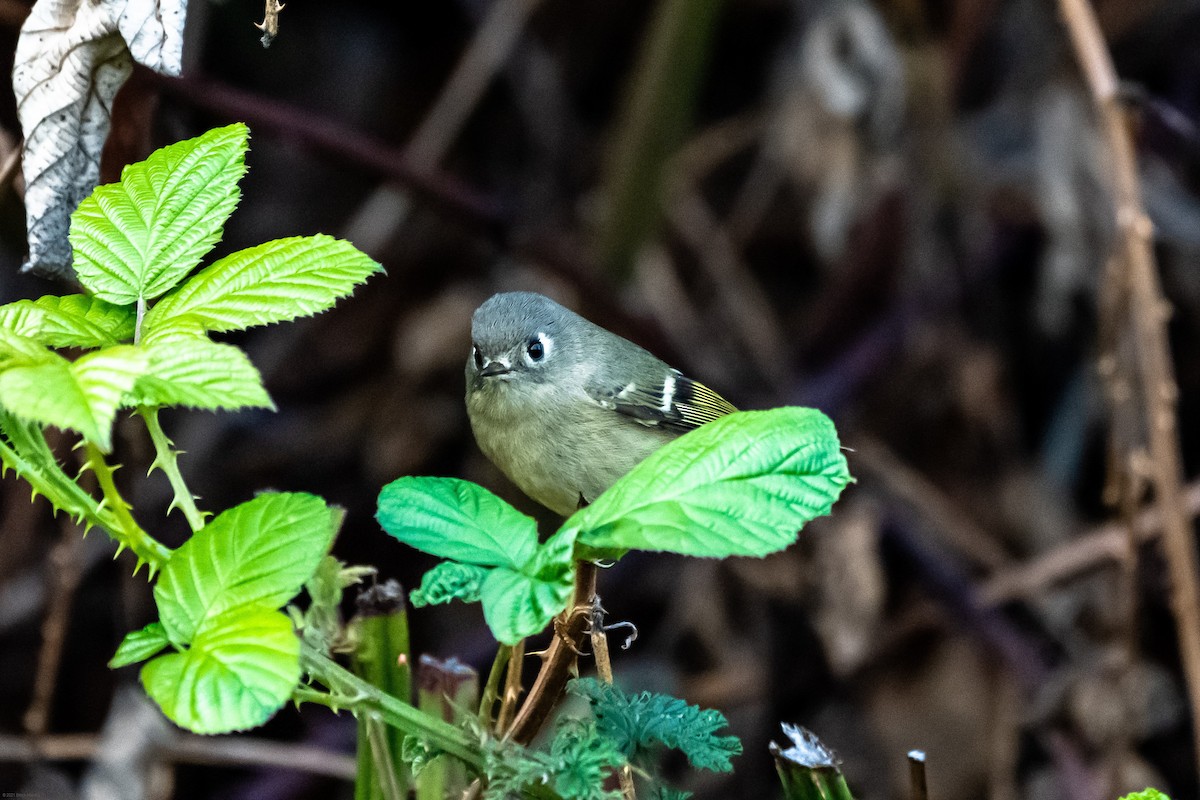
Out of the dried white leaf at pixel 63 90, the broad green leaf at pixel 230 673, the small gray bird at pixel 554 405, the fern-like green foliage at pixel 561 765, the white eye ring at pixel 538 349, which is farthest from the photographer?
the white eye ring at pixel 538 349

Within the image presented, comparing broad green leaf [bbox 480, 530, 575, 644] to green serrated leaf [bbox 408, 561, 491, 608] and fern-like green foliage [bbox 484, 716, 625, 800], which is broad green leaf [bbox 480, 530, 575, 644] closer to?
green serrated leaf [bbox 408, 561, 491, 608]

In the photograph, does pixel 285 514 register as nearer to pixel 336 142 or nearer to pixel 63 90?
pixel 63 90

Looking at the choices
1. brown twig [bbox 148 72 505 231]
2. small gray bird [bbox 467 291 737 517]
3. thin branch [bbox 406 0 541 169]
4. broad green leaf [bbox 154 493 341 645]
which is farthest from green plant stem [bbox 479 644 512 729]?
thin branch [bbox 406 0 541 169]

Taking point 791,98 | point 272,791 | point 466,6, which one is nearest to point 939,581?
point 791,98

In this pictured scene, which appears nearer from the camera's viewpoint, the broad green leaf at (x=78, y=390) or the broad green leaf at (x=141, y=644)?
the broad green leaf at (x=78, y=390)

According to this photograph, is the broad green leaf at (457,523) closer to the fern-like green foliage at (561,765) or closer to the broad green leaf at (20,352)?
the fern-like green foliage at (561,765)

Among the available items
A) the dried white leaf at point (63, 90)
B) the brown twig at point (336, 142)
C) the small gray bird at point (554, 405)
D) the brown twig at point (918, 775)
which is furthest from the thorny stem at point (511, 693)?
A: the brown twig at point (336, 142)
